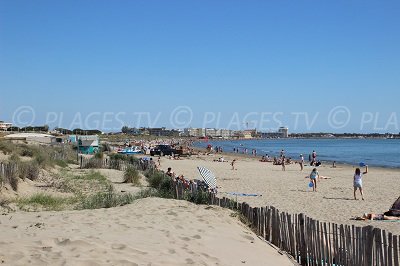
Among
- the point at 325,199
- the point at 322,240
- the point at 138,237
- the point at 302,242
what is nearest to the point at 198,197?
the point at 302,242

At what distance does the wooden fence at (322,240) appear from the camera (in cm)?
623

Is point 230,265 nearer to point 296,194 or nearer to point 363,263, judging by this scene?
point 363,263

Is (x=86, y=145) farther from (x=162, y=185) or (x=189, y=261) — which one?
(x=189, y=261)

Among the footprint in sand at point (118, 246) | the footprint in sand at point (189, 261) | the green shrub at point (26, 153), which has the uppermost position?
the footprint in sand at point (118, 246)

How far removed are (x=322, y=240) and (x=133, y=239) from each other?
3.00 m

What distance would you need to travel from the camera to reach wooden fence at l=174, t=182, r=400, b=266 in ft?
20.4

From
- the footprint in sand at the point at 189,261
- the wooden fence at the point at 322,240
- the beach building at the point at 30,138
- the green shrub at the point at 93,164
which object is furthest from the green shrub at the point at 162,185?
the beach building at the point at 30,138

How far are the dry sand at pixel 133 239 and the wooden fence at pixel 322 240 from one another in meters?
0.39

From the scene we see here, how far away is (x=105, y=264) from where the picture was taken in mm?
5293

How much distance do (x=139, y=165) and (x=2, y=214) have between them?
17.3 meters

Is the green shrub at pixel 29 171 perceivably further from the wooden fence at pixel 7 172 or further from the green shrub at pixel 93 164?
the green shrub at pixel 93 164

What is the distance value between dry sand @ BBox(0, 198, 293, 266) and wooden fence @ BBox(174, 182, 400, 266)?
390 mm

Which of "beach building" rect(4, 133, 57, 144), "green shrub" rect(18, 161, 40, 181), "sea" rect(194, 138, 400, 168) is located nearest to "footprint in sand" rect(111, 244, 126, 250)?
"green shrub" rect(18, 161, 40, 181)

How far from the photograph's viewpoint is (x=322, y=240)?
725 centimetres
